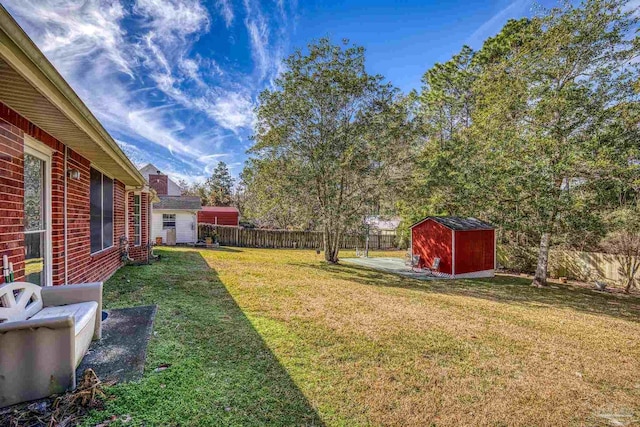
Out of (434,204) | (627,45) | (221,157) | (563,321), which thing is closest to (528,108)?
(627,45)

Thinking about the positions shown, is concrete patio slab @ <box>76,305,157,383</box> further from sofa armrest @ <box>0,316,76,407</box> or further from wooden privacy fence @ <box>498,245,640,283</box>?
wooden privacy fence @ <box>498,245,640,283</box>

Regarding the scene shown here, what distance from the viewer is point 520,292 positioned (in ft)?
30.6

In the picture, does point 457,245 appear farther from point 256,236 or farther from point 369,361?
point 256,236


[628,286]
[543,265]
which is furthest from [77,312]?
[628,286]

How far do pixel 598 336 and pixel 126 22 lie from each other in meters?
11.5

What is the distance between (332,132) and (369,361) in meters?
10.2

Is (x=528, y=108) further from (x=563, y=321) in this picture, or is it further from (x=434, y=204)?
(x=563, y=321)

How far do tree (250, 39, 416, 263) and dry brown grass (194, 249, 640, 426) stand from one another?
535 centimetres

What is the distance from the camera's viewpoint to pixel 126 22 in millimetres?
7602

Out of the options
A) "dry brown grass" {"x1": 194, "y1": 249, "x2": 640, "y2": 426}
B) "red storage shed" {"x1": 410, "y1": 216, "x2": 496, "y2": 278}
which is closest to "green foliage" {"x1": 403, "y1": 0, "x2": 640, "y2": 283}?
"red storage shed" {"x1": 410, "y1": 216, "x2": 496, "y2": 278}

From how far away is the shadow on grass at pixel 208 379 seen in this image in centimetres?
239

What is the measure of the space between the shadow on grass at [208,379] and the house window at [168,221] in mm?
14818

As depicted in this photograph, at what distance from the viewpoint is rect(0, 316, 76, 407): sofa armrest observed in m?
2.26

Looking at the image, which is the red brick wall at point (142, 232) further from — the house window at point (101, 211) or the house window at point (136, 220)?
the house window at point (101, 211)
